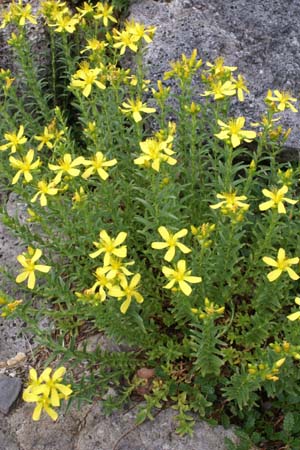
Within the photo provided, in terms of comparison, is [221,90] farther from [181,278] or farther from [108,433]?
[108,433]

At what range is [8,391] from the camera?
3.03 m

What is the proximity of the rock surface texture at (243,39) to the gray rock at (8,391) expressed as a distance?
Answer: 2124 mm

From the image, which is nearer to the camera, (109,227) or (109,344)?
(109,227)

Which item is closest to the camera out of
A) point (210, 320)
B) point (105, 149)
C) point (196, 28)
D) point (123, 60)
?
point (210, 320)

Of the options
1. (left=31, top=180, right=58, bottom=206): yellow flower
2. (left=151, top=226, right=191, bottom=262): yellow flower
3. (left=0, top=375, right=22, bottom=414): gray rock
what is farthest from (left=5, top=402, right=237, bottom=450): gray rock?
(left=31, top=180, right=58, bottom=206): yellow flower

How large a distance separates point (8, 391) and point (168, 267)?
3.75 ft

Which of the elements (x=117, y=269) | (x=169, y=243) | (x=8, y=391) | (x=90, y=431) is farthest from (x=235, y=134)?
(x=8, y=391)

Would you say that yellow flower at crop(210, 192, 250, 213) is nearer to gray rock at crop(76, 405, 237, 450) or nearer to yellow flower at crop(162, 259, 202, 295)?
yellow flower at crop(162, 259, 202, 295)

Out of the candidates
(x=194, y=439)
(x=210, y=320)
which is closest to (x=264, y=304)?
(x=210, y=320)

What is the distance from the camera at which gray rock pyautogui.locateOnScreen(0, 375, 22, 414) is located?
2.97m

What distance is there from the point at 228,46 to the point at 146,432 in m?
2.55

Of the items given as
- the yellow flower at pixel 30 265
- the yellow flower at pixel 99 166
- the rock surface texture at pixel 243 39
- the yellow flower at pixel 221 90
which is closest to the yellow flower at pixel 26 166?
the yellow flower at pixel 99 166

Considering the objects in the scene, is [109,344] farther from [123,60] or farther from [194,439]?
[123,60]

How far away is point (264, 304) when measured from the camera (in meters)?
2.79
